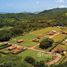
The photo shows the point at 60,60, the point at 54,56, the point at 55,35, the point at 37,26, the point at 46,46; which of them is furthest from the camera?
the point at 37,26

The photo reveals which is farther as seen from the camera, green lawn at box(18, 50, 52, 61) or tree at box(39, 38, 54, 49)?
tree at box(39, 38, 54, 49)

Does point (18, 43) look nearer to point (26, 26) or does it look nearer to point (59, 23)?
point (26, 26)

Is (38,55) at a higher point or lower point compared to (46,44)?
lower

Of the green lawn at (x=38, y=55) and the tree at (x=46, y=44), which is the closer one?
the green lawn at (x=38, y=55)

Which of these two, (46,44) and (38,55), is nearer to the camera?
(38,55)

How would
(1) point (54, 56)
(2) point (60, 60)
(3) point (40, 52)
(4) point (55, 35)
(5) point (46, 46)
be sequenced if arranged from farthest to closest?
(4) point (55, 35)
(5) point (46, 46)
(3) point (40, 52)
(1) point (54, 56)
(2) point (60, 60)

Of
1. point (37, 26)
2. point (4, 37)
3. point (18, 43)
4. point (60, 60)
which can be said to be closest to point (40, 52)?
point (60, 60)

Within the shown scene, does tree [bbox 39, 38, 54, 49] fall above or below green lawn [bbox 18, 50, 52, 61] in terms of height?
above

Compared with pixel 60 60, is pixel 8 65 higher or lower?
higher

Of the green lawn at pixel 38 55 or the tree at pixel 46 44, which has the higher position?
the tree at pixel 46 44

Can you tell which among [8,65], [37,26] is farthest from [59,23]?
[8,65]

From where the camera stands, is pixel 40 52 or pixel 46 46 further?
pixel 46 46
